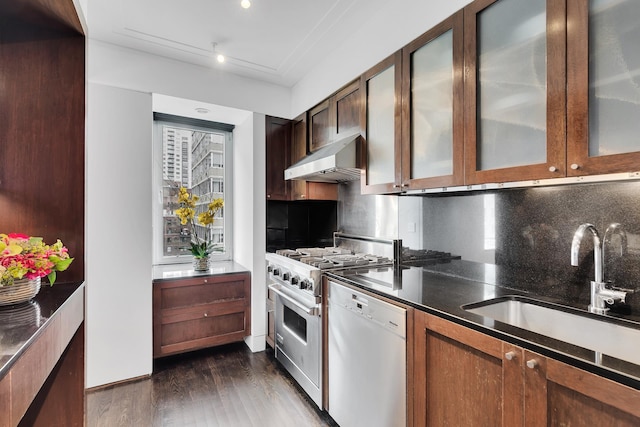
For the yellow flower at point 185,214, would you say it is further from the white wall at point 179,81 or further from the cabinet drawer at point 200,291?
the white wall at point 179,81

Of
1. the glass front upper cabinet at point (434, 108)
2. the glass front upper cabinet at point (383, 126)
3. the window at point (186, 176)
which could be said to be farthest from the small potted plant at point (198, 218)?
the glass front upper cabinet at point (434, 108)

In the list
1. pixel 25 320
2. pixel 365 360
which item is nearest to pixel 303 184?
pixel 365 360

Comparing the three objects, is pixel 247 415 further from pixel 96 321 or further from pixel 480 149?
pixel 480 149

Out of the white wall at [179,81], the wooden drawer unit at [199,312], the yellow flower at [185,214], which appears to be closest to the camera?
the white wall at [179,81]

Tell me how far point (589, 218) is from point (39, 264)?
2.25 m

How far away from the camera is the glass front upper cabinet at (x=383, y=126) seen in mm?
1952

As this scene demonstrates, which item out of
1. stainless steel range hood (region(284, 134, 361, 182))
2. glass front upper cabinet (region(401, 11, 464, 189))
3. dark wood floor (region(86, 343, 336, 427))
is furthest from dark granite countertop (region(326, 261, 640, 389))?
dark wood floor (region(86, 343, 336, 427))

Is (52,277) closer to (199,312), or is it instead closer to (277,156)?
(199,312)

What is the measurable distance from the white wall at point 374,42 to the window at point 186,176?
3.79ft

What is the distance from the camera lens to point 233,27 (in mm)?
2238

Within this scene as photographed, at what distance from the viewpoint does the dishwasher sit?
1.47 m

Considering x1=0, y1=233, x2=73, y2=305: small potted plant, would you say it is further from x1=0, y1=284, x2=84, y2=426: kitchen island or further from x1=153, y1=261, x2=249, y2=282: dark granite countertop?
x1=153, y1=261, x2=249, y2=282: dark granite countertop

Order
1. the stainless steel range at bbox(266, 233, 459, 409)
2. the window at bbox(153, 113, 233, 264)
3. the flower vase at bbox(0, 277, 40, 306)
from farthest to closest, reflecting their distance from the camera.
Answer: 1. the window at bbox(153, 113, 233, 264)
2. the stainless steel range at bbox(266, 233, 459, 409)
3. the flower vase at bbox(0, 277, 40, 306)

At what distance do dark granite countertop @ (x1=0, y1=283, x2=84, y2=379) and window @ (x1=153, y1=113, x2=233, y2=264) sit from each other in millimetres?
1757
